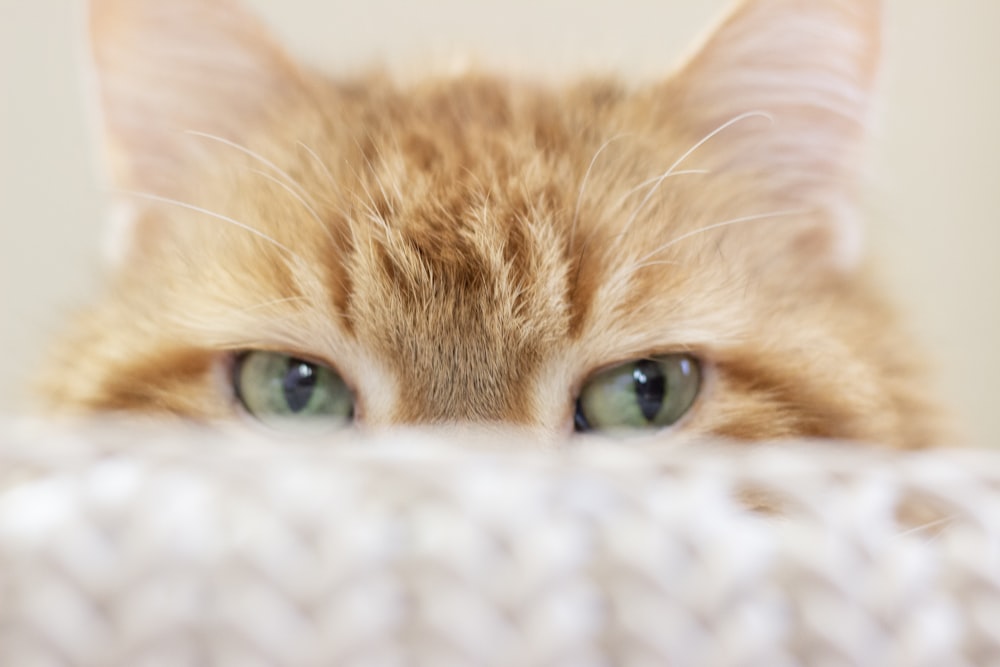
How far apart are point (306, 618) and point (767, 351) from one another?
79cm

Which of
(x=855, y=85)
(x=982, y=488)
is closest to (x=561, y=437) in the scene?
(x=982, y=488)

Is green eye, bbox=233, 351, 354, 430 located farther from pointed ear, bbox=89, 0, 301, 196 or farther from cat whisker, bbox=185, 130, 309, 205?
pointed ear, bbox=89, 0, 301, 196

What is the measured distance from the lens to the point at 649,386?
3.52 feet

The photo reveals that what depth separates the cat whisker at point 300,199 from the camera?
1097 mm

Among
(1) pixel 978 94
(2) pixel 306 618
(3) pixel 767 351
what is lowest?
(2) pixel 306 618

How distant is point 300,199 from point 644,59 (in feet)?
4.43

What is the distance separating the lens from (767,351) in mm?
1123

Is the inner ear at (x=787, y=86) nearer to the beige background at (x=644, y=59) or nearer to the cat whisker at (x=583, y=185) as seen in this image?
the cat whisker at (x=583, y=185)

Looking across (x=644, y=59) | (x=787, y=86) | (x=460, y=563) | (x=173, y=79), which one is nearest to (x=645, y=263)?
(x=787, y=86)

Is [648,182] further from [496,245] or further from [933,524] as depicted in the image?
[933,524]

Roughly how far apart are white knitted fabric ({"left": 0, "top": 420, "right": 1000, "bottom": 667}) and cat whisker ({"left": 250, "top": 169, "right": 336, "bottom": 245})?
594 millimetres

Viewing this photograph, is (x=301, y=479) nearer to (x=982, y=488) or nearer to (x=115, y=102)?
(x=982, y=488)

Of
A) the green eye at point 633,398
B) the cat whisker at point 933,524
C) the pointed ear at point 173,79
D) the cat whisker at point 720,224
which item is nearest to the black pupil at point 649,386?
the green eye at point 633,398

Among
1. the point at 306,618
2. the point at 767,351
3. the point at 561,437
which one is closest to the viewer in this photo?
the point at 306,618
